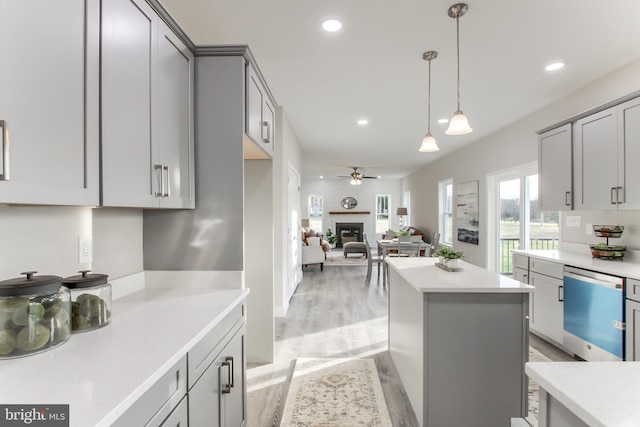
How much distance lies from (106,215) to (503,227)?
5267mm

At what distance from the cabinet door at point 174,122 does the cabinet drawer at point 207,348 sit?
65 centimetres

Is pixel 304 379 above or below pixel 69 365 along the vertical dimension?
below

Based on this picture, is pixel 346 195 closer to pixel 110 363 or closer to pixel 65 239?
Answer: pixel 65 239

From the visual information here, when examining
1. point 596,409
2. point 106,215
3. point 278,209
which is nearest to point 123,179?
point 106,215

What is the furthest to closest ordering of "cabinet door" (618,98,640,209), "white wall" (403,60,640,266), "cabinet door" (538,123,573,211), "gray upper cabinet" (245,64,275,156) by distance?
"cabinet door" (538,123,573,211) < "white wall" (403,60,640,266) < "cabinet door" (618,98,640,209) < "gray upper cabinet" (245,64,275,156)

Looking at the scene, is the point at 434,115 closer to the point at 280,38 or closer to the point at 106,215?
the point at 280,38

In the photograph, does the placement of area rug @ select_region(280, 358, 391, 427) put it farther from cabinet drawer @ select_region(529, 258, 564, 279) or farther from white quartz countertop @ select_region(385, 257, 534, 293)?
cabinet drawer @ select_region(529, 258, 564, 279)

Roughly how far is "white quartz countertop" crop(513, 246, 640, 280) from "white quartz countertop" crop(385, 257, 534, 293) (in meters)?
0.99

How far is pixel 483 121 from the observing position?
14.9 ft

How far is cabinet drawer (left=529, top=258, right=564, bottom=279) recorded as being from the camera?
118 inches

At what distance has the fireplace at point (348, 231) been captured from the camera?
11.7 m

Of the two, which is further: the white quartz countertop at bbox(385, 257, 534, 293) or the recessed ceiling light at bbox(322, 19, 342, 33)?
the recessed ceiling light at bbox(322, 19, 342, 33)

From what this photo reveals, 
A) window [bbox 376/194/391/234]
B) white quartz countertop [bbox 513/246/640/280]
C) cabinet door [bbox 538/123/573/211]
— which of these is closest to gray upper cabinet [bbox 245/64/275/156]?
white quartz countertop [bbox 513/246/640/280]

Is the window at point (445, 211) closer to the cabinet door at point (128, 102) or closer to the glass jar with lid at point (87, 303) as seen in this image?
the cabinet door at point (128, 102)
